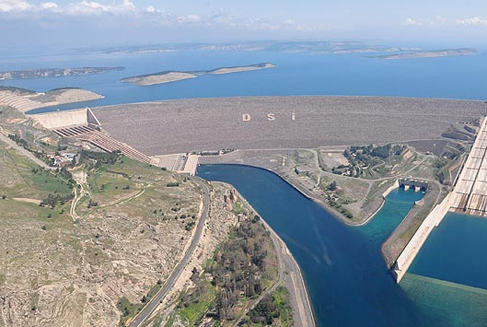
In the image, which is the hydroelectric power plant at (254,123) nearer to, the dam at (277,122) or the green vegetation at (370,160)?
the dam at (277,122)

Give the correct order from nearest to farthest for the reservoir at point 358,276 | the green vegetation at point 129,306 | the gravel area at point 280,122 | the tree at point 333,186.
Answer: the green vegetation at point 129,306 → the reservoir at point 358,276 → the tree at point 333,186 → the gravel area at point 280,122

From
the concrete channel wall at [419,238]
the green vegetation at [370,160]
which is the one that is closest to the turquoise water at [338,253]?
the concrete channel wall at [419,238]

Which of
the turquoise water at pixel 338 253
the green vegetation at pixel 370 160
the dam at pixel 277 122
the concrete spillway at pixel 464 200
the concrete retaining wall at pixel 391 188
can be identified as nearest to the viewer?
the turquoise water at pixel 338 253

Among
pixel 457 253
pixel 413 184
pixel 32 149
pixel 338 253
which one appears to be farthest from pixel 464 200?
pixel 32 149

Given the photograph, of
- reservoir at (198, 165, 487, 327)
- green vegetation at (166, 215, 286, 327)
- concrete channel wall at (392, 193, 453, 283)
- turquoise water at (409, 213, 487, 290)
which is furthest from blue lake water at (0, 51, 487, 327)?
green vegetation at (166, 215, 286, 327)

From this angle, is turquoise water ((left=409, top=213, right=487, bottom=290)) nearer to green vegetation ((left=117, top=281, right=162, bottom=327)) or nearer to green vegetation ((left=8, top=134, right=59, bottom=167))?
green vegetation ((left=117, top=281, right=162, bottom=327))

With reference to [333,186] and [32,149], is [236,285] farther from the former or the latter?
[32,149]

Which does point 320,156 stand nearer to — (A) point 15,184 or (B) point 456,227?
(B) point 456,227
